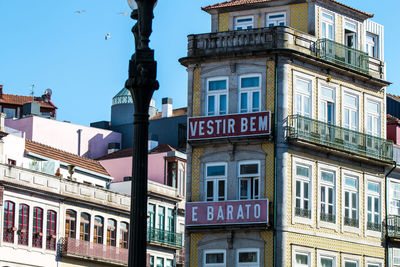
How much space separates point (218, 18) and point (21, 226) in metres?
16.0

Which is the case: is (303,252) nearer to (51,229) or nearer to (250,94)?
(250,94)

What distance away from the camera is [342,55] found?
1863 inches

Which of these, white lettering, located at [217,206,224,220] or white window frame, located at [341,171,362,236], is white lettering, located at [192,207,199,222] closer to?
white lettering, located at [217,206,224,220]

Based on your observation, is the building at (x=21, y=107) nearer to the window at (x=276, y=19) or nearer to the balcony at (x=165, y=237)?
the balcony at (x=165, y=237)

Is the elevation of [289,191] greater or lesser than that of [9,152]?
lesser

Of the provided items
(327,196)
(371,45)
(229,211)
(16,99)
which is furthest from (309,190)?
(16,99)

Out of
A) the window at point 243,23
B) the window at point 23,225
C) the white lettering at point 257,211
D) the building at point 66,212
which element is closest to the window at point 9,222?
the building at point 66,212

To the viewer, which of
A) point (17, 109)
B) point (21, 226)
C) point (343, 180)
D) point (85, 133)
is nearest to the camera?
point (343, 180)

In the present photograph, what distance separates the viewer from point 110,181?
65.9m

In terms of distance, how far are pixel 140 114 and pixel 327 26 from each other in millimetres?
34914

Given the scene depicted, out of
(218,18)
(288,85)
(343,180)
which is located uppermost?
(218,18)

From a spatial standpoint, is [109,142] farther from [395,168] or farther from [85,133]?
[395,168]

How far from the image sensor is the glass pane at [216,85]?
45.0 meters

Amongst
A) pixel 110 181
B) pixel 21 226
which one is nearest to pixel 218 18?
pixel 21 226
